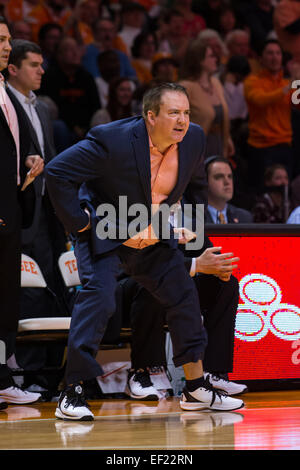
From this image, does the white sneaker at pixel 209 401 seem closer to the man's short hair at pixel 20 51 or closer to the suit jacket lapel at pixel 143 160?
the suit jacket lapel at pixel 143 160

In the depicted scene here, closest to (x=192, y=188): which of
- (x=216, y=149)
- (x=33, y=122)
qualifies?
(x=33, y=122)

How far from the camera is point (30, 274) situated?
539 centimetres

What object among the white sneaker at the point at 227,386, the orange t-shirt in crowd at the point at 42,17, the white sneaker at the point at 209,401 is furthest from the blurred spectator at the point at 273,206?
the orange t-shirt in crowd at the point at 42,17

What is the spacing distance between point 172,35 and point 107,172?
602 centimetres

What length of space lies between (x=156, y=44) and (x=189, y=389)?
6.36 metres

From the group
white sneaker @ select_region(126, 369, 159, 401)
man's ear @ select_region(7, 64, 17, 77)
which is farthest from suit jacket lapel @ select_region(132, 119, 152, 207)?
man's ear @ select_region(7, 64, 17, 77)

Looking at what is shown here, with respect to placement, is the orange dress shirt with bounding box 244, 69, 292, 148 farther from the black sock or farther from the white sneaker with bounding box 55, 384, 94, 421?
the white sneaker with bounding box 55, 384, 94, 421

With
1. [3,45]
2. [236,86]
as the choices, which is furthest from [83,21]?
[3,45]

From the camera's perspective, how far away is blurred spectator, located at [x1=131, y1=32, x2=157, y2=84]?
9172 mm

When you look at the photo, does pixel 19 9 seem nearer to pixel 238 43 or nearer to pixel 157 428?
pixel 238 43
